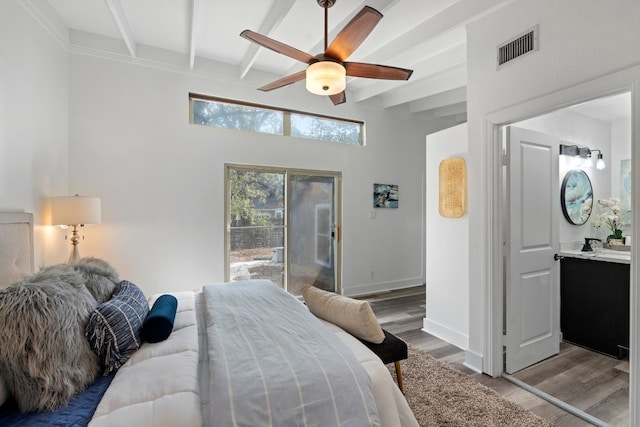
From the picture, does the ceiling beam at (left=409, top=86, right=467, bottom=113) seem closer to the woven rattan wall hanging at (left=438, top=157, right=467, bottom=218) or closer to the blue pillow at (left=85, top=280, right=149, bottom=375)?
the woven rattan wall hanging at (left=438, top=157, right=467, bottom=218)

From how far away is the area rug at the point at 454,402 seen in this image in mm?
1896

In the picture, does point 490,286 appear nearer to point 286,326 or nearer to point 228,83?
point 286,326

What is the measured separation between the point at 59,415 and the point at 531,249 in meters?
3.21

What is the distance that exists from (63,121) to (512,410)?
4550 millimetres

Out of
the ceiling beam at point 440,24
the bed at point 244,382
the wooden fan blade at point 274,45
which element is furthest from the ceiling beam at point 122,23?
→ the ceiling beam at point 440,24

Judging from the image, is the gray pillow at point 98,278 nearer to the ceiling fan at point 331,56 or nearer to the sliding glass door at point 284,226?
the ceiling fan at point 331,56

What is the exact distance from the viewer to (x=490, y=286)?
2451mm

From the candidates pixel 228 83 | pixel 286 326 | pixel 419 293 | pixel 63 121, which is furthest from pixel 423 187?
pixel 63 121

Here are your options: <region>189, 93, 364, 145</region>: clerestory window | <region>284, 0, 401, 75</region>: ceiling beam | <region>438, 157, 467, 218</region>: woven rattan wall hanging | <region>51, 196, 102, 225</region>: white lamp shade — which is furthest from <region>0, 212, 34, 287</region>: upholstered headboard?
<region>438, 157, 467, 218</region>: woven rattan wall hanging

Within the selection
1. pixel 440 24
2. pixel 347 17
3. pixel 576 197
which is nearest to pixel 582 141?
pixel 576 197

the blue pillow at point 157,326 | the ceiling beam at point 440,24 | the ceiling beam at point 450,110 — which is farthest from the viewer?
the ceiling beam at point 450,110

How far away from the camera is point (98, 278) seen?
6.07ft

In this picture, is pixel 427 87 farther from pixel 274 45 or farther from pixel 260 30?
pixel 274 45

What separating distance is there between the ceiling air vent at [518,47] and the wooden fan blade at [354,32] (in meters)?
1.19
